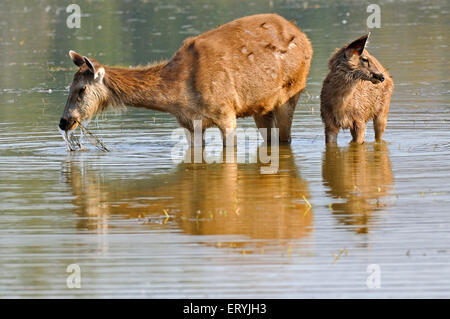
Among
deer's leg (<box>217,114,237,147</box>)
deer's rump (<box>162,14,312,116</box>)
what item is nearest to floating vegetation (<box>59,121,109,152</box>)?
deer's rump (<box>162,14,312,116</box>)

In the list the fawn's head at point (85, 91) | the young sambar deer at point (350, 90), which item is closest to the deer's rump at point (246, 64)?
the young sambar deer at point (350, 90)

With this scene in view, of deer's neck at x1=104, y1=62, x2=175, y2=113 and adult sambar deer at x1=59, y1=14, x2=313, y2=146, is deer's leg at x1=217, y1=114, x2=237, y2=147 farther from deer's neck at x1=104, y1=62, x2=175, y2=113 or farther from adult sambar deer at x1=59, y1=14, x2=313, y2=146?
deer's neck at x1=104, y1=62, x2=175, y2=113

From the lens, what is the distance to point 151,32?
3356cm

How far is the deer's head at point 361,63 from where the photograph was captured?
45.0ft

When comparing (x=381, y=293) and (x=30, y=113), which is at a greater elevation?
(x=30, y=113)

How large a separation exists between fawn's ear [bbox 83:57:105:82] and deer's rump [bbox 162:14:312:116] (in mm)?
1023

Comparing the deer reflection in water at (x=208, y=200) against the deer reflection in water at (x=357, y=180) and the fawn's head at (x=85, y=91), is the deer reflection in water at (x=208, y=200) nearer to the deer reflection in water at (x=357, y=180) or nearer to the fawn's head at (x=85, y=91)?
the deer reflection in water at (x=357, y=180)

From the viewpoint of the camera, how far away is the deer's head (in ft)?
45.0

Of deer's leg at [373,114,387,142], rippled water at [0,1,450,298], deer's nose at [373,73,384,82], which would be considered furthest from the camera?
deer's leg at [373,114,387,142]

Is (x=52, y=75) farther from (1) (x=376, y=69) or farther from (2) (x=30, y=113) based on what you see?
(1) (x=376, y=69)

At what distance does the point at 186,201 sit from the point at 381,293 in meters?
3.64
